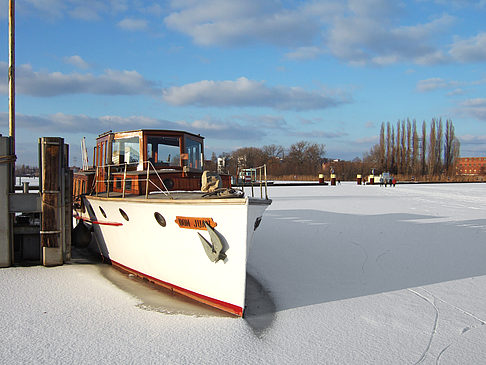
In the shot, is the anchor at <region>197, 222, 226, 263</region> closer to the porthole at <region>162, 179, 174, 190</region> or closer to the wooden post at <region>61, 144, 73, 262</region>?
the porthole at <region>162, 179, 174, 190</region>

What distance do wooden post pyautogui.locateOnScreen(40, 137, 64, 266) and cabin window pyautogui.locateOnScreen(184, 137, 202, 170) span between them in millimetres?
2679

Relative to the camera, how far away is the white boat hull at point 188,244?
17.0ft

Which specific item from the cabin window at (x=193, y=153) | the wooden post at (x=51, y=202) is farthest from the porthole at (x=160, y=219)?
the wooden post at (x=51, y=202)

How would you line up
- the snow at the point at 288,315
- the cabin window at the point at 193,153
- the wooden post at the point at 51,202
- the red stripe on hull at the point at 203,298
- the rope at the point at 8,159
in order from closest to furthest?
the snow at the point at 288,315
the red stripe on hull at the point at 203,298
the rope at the point at 8,159
the wooden post at the point at 51,202
the cabin window at the point at 193,153

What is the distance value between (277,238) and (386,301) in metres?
4.79

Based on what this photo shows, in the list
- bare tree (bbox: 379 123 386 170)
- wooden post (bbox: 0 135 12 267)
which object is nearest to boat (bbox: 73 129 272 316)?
wooden post (bbox: 0 135 12 267)

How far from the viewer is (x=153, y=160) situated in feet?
27.5

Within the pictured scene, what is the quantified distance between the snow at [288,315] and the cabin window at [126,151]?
240 cm

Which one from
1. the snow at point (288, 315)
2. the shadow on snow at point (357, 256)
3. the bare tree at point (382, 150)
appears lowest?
the snow at point (288, 315)

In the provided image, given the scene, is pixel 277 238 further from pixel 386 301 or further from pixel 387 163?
pixel 387 163

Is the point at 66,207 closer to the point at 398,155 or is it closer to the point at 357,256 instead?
the point at 357,256

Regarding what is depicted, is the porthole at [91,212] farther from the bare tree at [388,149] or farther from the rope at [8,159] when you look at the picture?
the bare tree at [388,149]

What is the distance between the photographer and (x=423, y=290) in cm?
611

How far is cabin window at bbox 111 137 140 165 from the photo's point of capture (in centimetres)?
844
